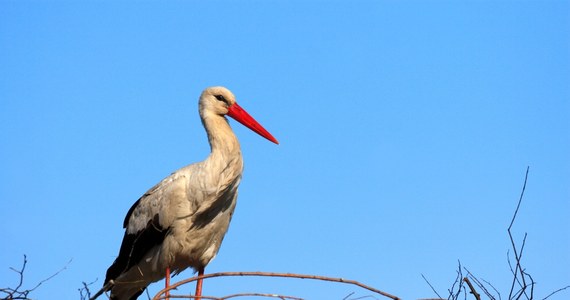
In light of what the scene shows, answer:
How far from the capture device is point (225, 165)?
586cm

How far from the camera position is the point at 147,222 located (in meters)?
6.13

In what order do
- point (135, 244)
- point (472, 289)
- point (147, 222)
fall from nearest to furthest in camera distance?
1. point (472, 289)
2. point (147, 222)
3. point (135, 244)

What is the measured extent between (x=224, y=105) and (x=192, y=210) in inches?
36.2

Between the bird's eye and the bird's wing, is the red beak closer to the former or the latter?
the bird's eye

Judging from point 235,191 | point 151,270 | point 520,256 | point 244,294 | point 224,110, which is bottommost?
point 244,294

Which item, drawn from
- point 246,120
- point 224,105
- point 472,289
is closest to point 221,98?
point 224,105

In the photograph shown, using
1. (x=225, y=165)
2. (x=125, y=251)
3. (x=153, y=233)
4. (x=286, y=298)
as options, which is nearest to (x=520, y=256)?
(x=286, y=298)

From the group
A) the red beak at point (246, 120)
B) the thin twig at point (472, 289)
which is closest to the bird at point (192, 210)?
the red beak at point (246, 120)

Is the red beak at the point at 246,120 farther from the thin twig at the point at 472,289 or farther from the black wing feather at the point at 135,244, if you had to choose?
the thin twig at the point at 472,289

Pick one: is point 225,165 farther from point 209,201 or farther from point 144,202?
point 144,202

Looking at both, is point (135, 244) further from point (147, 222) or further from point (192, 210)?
point (192, 210)

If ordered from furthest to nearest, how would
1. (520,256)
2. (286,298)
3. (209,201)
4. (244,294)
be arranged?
(209,201), (520,256), (286,298), (244,294)

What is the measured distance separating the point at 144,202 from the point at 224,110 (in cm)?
91

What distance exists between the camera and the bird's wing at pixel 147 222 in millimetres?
5949
